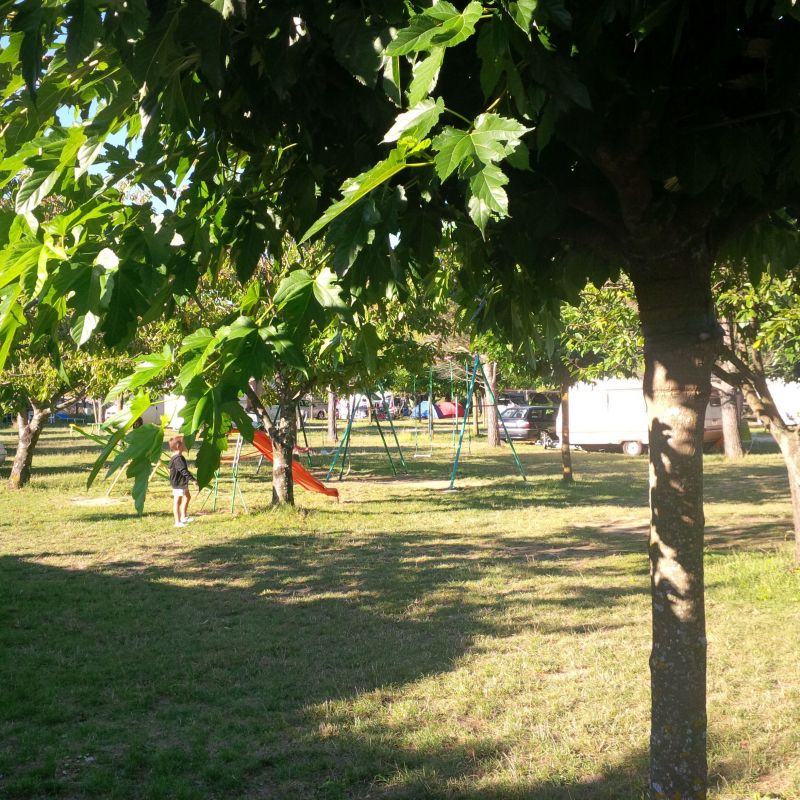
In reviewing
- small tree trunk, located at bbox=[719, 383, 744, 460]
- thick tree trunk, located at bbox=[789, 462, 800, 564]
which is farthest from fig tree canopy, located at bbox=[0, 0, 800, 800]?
small tree trunk, located at bbox=[719, 383, 744, 460]

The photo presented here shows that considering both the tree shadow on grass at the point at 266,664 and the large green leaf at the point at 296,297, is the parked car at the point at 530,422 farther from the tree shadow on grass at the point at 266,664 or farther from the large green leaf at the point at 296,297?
the large green leaf at the point at 296,297

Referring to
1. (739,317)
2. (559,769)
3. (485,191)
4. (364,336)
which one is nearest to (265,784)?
(559,769)

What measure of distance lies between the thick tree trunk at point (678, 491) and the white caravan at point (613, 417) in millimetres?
27466

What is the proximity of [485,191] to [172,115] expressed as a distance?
0.95m

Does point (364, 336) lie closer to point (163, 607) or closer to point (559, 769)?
point (559, 769)

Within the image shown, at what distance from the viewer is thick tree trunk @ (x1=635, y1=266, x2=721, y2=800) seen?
3.17 m

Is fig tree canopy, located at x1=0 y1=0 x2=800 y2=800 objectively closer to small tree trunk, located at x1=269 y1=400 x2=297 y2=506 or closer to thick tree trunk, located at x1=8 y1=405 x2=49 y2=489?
small tree trunk, located at x1=269 y1=400 x2=297 y2=506

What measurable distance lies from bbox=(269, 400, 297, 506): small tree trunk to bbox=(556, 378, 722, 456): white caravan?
16125mm

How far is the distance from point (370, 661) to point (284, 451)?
9.50 meters

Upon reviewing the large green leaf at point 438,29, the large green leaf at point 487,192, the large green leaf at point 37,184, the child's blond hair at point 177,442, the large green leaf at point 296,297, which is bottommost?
the child's blond hair at point 177,442

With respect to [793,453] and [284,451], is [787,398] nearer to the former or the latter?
[284,451]

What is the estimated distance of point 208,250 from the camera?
2609mm

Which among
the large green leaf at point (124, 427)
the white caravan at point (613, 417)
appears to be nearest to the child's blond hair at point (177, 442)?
the large green leaf at point (124, 427)

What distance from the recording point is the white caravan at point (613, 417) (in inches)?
1216
